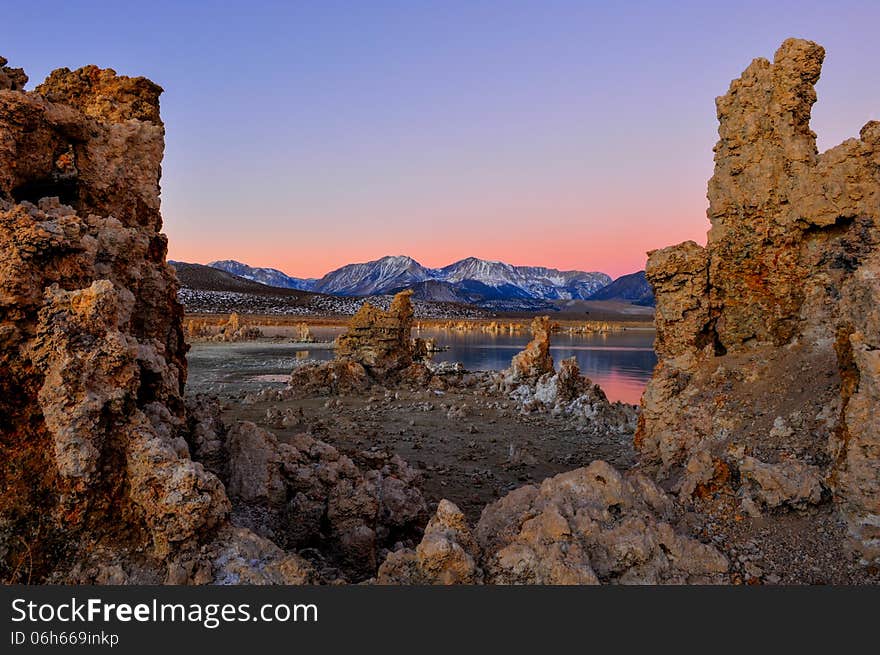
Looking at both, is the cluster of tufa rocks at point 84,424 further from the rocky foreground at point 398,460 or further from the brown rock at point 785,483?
the brown rock at point 785,483

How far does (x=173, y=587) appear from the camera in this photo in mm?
3936

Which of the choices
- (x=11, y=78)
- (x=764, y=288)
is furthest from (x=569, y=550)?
(x=11, y=78)

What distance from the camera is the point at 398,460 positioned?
9.35m

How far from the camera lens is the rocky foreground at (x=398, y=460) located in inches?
176

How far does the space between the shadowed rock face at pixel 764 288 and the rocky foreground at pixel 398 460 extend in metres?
0.03

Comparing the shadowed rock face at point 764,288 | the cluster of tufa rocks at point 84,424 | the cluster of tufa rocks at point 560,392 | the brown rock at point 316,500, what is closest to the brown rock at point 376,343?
the cluster of tufa rocks at point 560,392

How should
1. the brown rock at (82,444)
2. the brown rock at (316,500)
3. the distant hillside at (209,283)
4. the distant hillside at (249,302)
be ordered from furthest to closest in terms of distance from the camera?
the distant hillside at (209,283)
the distant hillside at (249,302)
the brown rock at (316,500)
the brown rock at (82,444)

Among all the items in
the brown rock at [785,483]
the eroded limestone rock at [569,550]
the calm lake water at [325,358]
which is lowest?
the calm lake water at [325,358]

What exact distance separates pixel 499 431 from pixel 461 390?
696 cm

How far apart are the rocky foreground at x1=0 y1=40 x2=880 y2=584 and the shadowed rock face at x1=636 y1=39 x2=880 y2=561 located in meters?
0.03

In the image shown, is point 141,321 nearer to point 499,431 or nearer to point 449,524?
point 449,524

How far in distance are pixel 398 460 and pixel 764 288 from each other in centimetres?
641

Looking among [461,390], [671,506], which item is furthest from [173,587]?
[461,390]

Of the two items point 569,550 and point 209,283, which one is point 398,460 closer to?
point 569,550
